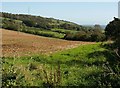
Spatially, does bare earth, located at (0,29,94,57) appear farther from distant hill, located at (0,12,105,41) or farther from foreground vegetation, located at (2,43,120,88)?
distant hill, located at (0,12,105,41)

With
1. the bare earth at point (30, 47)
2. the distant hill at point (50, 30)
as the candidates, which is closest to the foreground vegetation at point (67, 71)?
the bare earth at point (30, 47)

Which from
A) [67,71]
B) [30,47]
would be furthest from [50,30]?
[67,71]

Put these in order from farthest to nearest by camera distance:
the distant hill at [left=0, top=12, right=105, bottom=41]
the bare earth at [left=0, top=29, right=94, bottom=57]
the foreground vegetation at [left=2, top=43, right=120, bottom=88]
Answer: the distant hill at [left=0, top=12, right=105, bottom=41] < the bare earth at [left=0, top=29, right=94, bottom=57] < the foreground vegetation at [left=2, top=43, right=120, bottom=88]

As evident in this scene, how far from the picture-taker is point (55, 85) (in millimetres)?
7457

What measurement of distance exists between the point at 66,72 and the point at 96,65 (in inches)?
104

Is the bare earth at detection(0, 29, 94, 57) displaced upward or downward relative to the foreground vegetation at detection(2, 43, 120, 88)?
downward

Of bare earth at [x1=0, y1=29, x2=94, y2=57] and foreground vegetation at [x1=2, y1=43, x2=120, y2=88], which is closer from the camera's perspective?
foreground vegetation at [x1=2, y1=43, x2=120, y2=88]

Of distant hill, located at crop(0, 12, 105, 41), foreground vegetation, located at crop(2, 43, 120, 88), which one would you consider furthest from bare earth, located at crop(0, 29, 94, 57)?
distant hill, located at crop(0, 12, 105, 41)

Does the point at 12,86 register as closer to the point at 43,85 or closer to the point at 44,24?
the point at 43,85

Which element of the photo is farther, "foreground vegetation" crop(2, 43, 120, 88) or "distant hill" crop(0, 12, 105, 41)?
"distant hill" crop(0, 12, 105, 41)

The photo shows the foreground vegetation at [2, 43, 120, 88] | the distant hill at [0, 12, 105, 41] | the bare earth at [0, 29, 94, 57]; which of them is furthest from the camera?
the distant hill at [0, 12, 105, 41]

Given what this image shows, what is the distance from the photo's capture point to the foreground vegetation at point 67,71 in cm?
989

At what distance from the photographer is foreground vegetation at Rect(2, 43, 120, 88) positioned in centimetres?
989

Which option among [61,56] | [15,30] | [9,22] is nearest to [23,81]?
[61,56]
